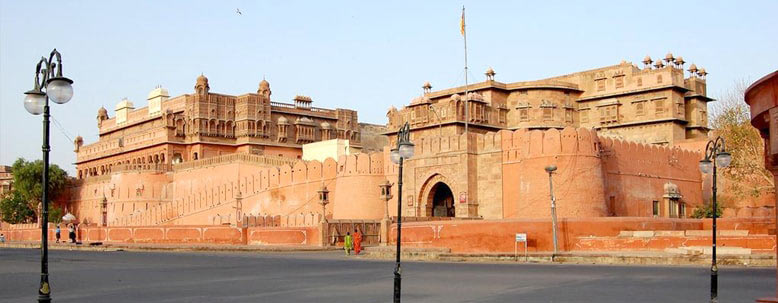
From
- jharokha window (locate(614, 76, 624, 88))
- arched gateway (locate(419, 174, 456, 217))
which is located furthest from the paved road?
jharokha window (locate(614, 76, 624, 88))

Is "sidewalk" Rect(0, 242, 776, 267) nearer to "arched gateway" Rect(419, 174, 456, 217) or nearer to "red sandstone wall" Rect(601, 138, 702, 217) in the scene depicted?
"arched gateway" Rect(419, 174, 456, 217)

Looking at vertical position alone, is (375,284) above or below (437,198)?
below

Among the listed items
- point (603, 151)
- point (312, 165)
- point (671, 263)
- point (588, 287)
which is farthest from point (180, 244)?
point (588, 287)

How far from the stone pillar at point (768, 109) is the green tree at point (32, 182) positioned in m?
73.3

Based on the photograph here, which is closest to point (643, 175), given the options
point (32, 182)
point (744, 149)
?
point (744, 149)

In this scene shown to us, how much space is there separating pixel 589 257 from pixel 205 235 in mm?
22407

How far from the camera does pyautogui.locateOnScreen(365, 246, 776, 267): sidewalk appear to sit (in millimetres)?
23188

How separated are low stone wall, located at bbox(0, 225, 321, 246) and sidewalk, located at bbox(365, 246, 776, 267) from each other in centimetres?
873

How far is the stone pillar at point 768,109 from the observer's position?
8.73 meters

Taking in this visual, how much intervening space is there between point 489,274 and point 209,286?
653 cm

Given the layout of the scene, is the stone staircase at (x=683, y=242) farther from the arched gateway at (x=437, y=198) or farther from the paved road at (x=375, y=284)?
the arched gateway at (x=437, y=198)

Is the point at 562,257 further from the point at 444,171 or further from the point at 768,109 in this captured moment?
the point at 768,109

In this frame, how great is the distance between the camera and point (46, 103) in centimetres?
1043

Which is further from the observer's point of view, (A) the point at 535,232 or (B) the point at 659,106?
(B) the point at 659,106
